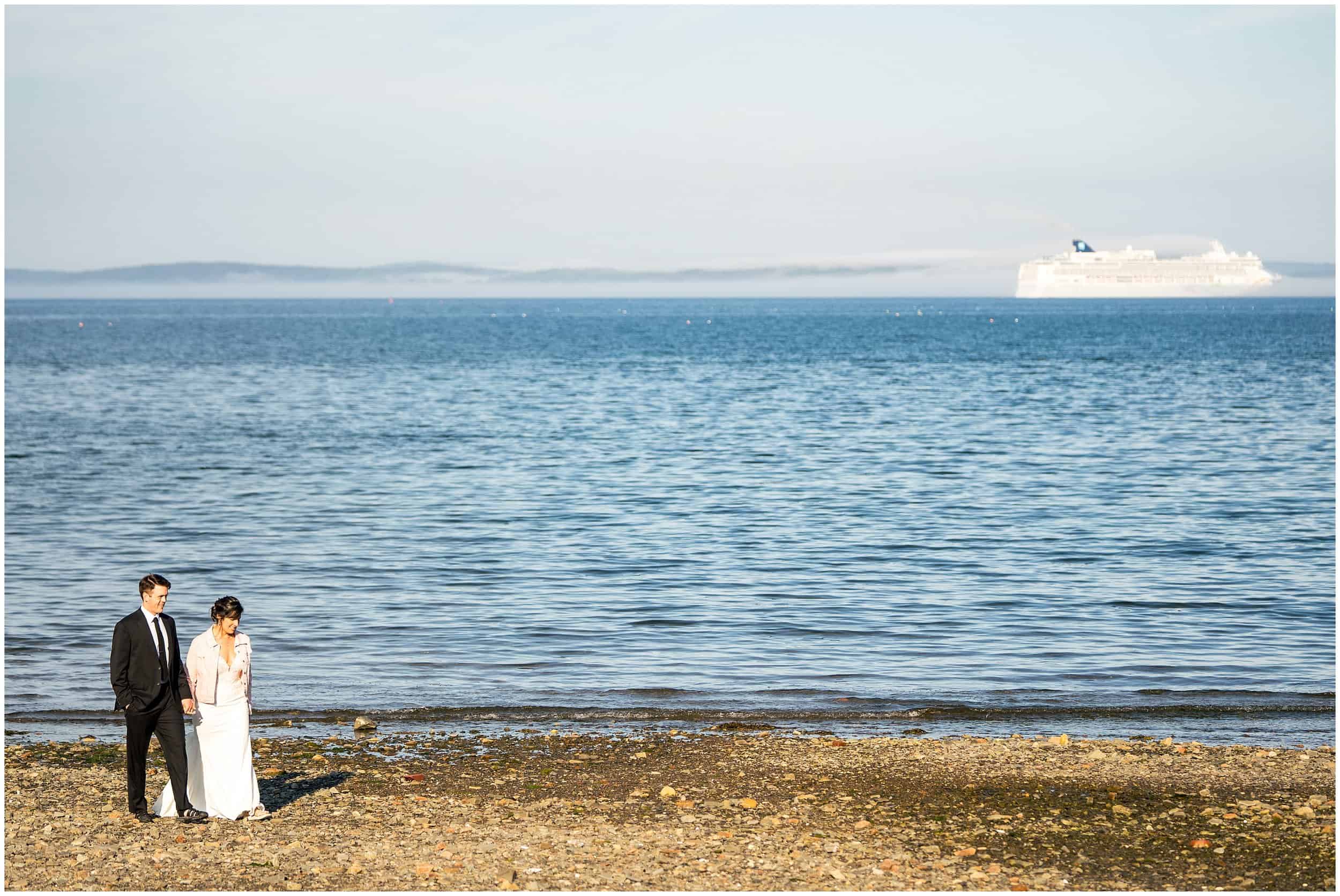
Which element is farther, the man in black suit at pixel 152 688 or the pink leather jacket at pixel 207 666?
the pink leather jacket at pixel 207 666

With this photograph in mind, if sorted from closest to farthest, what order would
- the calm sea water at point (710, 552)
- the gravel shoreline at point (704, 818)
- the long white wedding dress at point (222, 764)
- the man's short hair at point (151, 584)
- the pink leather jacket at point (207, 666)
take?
the gravel shoreline at point (704, 818) → the man's short hair at point (151, 584) → the pink leather jacket at point (207, 666) → the long white wedding dress at point (222, 764) → the calm sea water at point (710, 552)

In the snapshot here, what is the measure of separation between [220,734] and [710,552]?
14976mm

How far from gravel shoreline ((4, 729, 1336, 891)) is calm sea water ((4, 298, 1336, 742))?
6.01ft

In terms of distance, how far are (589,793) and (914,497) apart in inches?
827

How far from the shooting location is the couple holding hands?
9641 mm

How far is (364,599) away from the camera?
20531 mm

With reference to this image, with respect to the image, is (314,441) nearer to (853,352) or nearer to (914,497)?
(914,497)

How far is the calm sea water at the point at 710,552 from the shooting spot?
1540 centimetres

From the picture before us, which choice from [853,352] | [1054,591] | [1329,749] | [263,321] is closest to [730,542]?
[1054,591]

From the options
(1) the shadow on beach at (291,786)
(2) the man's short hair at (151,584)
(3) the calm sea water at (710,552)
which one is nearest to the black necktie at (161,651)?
(2) the man's short hair at (151,584)

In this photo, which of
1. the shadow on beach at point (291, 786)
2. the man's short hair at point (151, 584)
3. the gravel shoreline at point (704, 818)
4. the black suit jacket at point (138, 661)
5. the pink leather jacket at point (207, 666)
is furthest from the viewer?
the shadow on beach at point (291, 786)

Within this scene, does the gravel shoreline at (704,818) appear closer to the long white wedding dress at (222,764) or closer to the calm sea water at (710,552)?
the long white wedding dress at (222,764)

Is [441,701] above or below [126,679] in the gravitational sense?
below

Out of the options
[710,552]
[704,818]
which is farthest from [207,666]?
[710,552]
